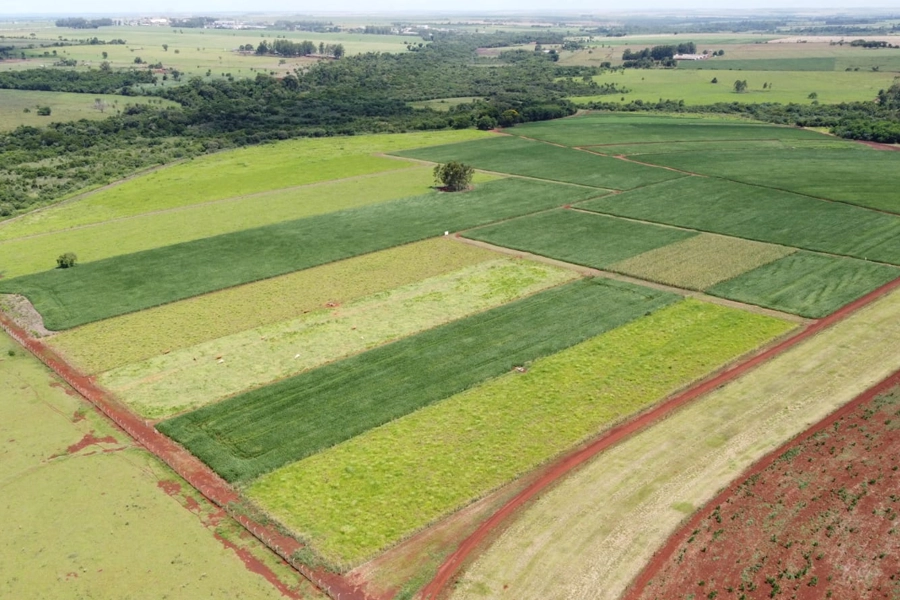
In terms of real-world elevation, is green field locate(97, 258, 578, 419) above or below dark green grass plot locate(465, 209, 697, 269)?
below

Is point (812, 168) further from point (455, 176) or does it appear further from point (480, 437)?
point (480, 437)

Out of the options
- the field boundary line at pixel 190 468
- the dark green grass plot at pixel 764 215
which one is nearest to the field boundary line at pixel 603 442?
the field boundary line at pixel 190 468

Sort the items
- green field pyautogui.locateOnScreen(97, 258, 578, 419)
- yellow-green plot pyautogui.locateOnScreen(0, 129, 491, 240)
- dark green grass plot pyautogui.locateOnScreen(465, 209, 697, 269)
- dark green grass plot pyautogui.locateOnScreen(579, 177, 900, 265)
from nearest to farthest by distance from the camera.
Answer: green field pyautogui.locateOnScreen(97, 258, 578, 419), dark green grass plot pyautogui.locateOnScreen(465, 209, 697, 269), dark green grass plot pyautogui.locateOnScreen(579, 177, 900, 265), yellow-green plot pyautogui.locateOnScreen(0, 129, 491, 240)

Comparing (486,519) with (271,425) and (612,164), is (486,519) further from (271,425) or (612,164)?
(612,164)

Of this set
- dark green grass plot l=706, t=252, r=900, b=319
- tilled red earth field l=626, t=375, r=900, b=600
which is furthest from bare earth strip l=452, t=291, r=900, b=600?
dark green grass plot l=706, t=252, r=900, b=319

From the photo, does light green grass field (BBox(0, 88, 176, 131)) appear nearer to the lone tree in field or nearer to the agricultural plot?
the agricultural plot

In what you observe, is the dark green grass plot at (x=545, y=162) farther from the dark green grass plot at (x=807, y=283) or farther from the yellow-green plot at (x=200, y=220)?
the dark green grass plot at (x=807, y=283)

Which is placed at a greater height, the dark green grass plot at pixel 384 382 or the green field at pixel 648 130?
the green field at pixel 648 130
